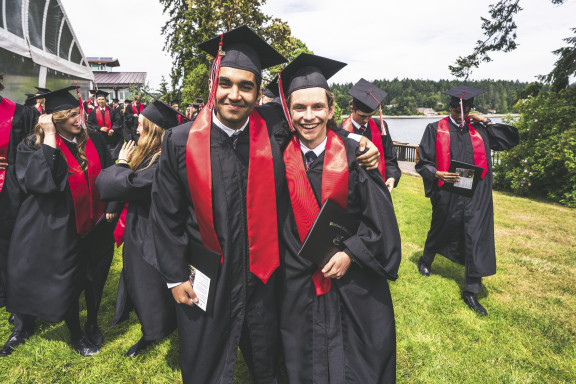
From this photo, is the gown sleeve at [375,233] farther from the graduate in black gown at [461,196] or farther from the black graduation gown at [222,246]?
the graduate in black gown at [461,196]

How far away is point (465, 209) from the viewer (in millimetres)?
3641

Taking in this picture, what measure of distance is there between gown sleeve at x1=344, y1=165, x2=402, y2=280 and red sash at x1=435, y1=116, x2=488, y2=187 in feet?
7.60

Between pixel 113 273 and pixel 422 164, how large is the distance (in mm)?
4583

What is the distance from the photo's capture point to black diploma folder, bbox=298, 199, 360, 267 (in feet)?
5.65

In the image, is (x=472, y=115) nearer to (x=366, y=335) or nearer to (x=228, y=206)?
(x=366, y=335)

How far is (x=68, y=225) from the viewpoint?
256cm

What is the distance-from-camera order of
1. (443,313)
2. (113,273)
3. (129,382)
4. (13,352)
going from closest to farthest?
(129,382)
(13,352)
(443,313)
(113,273)

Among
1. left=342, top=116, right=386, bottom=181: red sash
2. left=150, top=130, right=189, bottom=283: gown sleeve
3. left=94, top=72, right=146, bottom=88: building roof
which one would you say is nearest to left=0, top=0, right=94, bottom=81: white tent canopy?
left=342, top=116, right=386, bottom=181: red sash

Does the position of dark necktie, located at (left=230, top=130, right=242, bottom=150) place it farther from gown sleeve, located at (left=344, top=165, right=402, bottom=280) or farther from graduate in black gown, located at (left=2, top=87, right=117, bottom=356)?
graduate in black gown, located at (left=2, top=87, right=117, bottom=356)

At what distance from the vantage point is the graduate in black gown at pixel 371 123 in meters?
3.59

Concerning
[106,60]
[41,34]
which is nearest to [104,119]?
[41,34]

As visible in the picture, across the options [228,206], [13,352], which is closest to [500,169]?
[228,206]

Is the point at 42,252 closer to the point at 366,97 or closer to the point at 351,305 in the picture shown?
the point at 351,305

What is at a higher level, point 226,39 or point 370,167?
point 226,39
